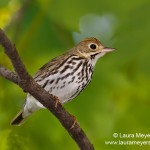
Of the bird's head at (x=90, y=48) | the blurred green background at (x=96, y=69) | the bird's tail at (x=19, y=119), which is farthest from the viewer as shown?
the bird's head at (x=90, y=48)

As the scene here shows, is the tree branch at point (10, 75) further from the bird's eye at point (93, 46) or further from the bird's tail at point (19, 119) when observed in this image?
→ the bird's eye at point (93, 46)

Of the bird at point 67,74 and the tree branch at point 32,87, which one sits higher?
the bird at point 67,74

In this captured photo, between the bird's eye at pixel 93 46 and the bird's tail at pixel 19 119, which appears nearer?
the bird's tail at pixel 19 119

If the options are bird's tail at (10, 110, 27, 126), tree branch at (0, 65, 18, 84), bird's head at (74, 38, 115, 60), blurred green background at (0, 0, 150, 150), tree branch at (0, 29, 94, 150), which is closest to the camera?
tree branch at (0, 29, 94, 150)

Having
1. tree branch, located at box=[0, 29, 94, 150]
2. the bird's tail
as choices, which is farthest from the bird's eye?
tree branch, located at box=[0, 29, 94, 150]

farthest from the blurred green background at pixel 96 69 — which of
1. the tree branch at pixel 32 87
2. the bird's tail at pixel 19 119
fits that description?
the tree branch at pixel 32 87

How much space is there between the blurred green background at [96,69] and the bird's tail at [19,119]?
55 mm

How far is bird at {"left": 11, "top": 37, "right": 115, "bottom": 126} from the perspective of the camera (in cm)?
316

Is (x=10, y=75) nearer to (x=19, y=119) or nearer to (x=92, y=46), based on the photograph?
(x=19, y=119)

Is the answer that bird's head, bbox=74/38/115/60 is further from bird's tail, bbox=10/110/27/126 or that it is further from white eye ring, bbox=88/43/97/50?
bird's tail, bbox=10/110/27/126

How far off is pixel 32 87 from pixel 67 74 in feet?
3.06

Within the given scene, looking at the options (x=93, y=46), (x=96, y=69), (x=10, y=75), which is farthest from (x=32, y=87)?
(x=93, y=46)

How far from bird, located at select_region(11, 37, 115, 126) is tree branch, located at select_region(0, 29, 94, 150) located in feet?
1.78

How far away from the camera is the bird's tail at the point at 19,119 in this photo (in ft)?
10.3
